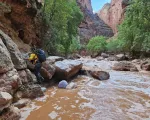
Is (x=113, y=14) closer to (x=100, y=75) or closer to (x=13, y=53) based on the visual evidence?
(x=100, y=75)

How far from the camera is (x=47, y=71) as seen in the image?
8172 millimetres

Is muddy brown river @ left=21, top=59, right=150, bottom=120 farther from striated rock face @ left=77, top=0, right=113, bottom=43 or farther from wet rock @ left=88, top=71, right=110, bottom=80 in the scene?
striated rock face @ left=77, top=0, right=113, bottom=43

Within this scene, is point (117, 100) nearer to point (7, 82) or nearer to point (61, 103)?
point (61, 103)

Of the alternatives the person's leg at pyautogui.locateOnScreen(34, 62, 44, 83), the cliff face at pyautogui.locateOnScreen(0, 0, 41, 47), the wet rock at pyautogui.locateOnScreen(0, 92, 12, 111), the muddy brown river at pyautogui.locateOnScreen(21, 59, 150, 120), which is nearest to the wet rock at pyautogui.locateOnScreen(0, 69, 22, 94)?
the muddy brown river at pyautogui.locateOnScreen(21, 59, 150, 120)

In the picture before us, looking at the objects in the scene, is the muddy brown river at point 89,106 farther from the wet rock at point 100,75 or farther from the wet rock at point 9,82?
the wet rock at point 100,75

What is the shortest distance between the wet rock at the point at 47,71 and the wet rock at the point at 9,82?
2583 millimetres

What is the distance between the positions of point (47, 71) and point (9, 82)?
9.97ft

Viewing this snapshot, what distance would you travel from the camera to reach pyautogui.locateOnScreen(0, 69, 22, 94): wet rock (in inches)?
199

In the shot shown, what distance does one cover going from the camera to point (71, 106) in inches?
217

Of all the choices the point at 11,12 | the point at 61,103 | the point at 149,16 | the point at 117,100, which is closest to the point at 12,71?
the point at 61,103

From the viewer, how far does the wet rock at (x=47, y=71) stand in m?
8.15

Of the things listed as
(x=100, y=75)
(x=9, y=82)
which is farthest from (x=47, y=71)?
(x=100, y=75)

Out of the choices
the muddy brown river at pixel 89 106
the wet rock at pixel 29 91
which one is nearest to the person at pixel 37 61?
the muddy brown river at pixel 89 106

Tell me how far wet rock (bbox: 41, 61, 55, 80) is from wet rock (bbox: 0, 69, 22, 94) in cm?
258
